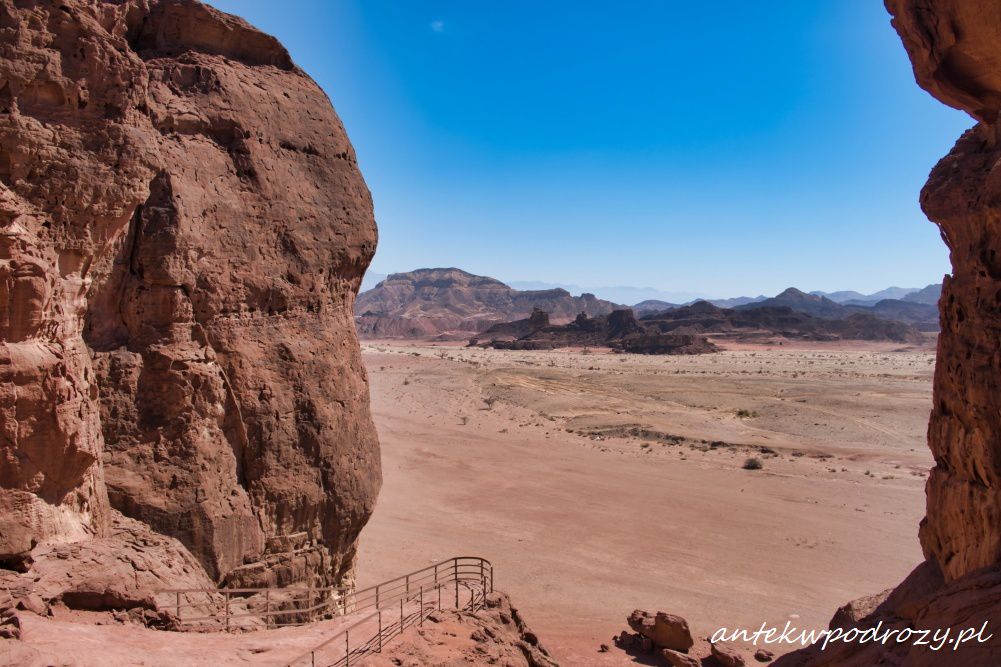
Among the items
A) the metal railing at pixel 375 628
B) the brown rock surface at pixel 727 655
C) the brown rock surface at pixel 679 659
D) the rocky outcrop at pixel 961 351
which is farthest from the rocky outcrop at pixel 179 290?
the rocky outcrop at pixel 961 351

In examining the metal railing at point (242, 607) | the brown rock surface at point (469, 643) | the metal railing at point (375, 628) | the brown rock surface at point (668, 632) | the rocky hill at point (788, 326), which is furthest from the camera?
the rocky hill at point (788, 326)

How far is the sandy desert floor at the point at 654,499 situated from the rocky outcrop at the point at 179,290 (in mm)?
6323

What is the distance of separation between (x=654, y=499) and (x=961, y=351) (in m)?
16.3

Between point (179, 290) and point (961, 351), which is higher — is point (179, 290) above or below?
above

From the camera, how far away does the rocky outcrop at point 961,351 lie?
7.42 meters

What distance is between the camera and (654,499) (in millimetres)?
23266

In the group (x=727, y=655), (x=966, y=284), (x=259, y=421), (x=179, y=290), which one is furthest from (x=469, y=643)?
(x=966, y=284)

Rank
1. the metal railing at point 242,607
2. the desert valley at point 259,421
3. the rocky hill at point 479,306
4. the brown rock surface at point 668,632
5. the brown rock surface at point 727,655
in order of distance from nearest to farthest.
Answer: the desert valley at point 259,421, the metal railing at point 242,607, the brown rock surface at point 727,655, the brown rock surface at point 668,632, the rocky hill at point 479,306

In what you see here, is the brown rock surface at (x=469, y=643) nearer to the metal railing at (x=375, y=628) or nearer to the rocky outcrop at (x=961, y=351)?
the metal railing at (x=375, y=628)

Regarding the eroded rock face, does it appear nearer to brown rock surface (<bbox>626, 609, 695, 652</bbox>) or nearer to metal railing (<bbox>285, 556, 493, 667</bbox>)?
brown rock surface (<bbox>626, 609, 695, 652</bbox>)

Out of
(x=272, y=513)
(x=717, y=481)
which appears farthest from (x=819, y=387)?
(x=272, y=513)

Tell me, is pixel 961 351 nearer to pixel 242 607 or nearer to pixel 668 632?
pixel 668 632

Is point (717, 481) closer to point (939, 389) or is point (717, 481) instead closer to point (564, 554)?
point (564, 554)

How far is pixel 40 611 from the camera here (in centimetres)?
677
